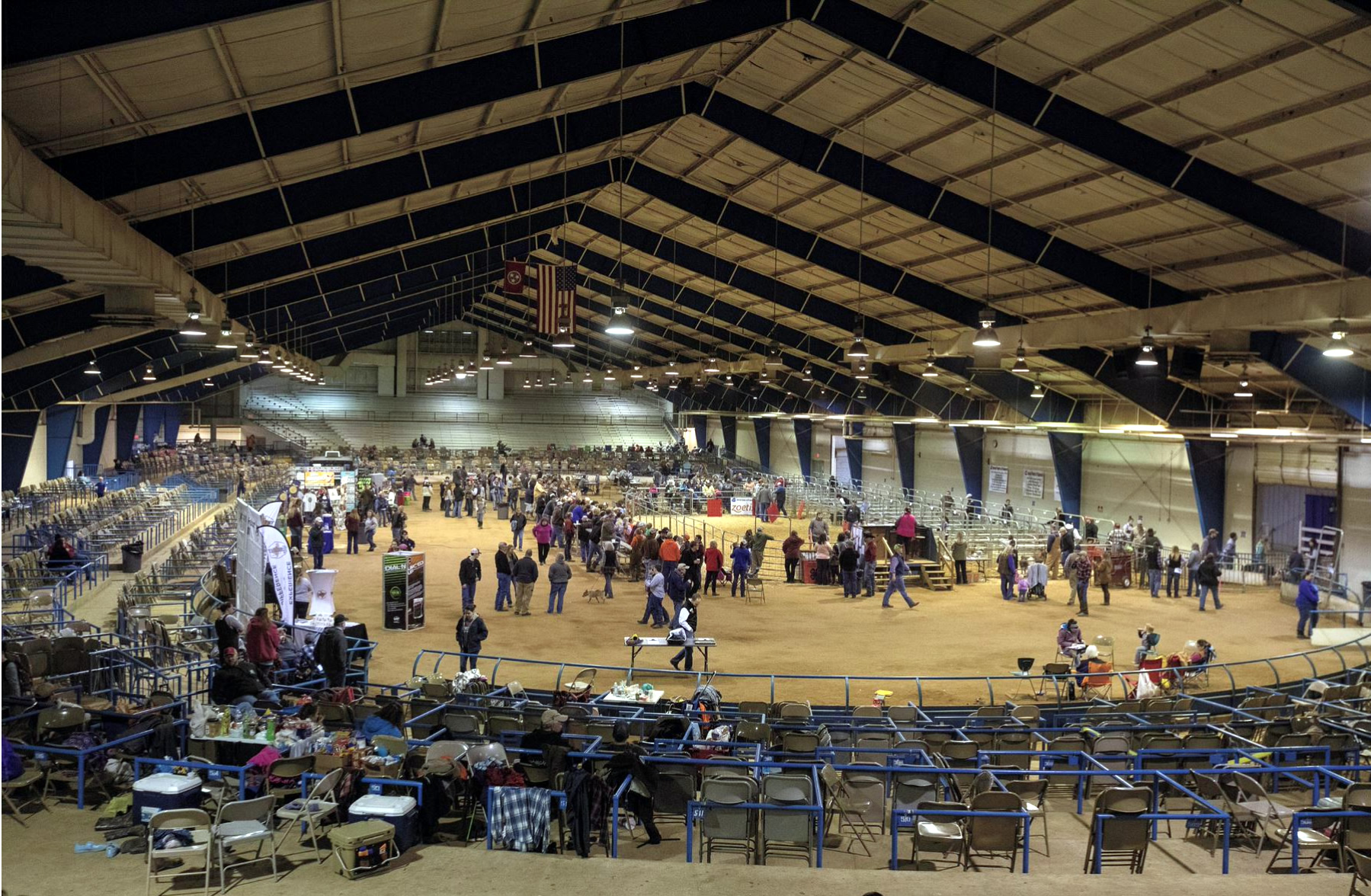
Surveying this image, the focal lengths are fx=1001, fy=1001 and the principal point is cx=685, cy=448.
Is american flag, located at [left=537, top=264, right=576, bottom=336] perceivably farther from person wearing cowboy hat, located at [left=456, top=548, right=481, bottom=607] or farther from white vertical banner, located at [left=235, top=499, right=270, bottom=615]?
white vertical banner, located at [left=235, top=499, right=270, bottom=615]

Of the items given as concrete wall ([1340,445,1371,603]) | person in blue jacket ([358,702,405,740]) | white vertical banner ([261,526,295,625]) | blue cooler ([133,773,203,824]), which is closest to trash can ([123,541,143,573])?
white vertical banner ([261,526,295,625])

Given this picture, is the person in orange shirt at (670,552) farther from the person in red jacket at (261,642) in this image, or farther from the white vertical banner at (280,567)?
the person in red jacket at (261,642)

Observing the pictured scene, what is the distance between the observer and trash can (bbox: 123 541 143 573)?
22688mm

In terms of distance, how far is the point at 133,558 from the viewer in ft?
74.8

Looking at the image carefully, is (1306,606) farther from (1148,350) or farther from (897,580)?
(897,580)

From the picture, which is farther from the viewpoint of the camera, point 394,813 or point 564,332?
point 564,332

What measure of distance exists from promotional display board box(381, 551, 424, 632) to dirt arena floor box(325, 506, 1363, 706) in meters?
0.25

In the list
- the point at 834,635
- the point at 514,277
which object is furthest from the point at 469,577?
the point at 834,635

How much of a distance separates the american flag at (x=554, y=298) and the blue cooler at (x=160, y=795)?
14389mm

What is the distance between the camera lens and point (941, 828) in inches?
310

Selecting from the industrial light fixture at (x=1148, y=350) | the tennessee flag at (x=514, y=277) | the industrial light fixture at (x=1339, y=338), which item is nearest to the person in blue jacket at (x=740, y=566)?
the tennessee flag at (x=514, y=277)

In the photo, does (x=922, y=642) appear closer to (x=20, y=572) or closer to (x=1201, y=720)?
(x=1201, y=720)

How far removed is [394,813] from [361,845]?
454 mm

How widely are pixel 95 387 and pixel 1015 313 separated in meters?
30.9
